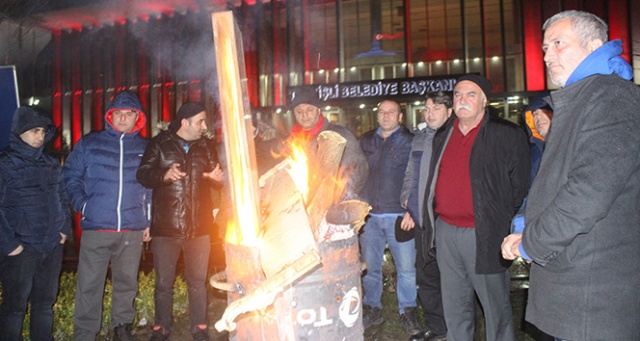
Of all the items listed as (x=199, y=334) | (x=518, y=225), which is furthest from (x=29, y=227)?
(x=518, y=225)

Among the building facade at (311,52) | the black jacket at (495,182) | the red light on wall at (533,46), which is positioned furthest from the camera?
the red light on wall at (533,46)

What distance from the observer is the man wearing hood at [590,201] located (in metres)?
1.87

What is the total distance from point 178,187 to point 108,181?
69 centimetres

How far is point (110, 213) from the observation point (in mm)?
4195

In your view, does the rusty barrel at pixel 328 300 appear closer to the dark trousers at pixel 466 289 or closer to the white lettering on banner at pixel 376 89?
the dark trousers at pixel 466 289

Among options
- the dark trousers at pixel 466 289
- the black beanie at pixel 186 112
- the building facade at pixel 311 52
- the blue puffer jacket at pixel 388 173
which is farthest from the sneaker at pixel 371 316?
the building facade at pixel 311 52

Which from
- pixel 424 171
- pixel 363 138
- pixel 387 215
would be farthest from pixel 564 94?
pixel 363 138

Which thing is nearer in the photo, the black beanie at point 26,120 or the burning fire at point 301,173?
the burning fire at point 301,173

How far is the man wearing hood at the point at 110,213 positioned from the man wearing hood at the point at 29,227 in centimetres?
22

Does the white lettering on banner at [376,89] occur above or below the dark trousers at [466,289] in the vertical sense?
above

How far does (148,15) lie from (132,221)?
35.3ft

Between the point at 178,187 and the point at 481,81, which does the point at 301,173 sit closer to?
the point at 481,81

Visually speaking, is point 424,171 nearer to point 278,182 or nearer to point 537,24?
point 278,182

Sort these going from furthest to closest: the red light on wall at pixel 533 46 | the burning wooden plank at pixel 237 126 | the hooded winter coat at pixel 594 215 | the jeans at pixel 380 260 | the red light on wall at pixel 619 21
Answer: the red light on wall at pixel 533 46
the red light on wall at pixel 619 21
the jeans at pixel 380 260
the burning wooden plank at pixel 237 126
the hooded winter coat at pixel 594 215
